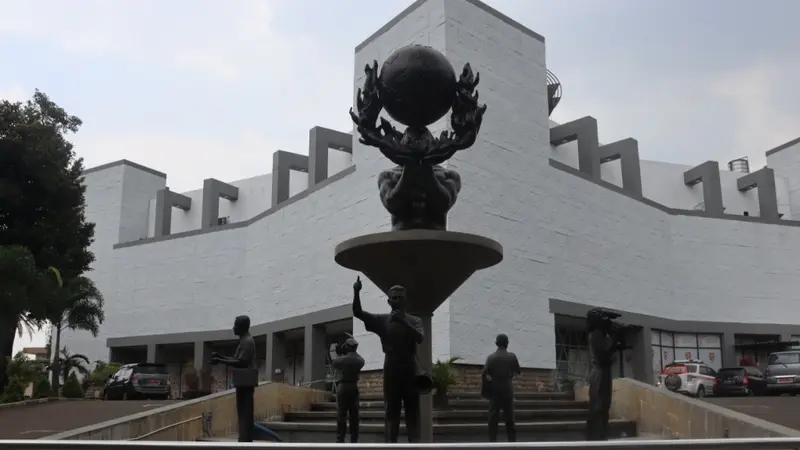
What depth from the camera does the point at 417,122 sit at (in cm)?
786

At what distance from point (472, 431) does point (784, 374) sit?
1616cm

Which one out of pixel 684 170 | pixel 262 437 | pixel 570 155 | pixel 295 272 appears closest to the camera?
pixel 262 437

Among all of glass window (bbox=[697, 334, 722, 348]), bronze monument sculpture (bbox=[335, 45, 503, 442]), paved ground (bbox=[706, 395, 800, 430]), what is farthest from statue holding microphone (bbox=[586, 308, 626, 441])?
glass window (bbox=[697, 334, 722, 348])

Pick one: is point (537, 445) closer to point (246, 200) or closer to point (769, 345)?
point (769, 345)

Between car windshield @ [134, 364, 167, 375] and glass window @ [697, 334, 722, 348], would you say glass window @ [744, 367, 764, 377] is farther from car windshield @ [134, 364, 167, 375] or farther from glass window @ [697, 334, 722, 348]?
car windshield @ [134, 364, 167, 375]

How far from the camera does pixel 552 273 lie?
24.6 meters

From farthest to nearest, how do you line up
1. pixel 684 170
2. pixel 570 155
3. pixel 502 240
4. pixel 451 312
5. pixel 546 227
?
pixel 684 170 < pixel 570 155 < pixel 546 227 < pixel 502 240 < pixel 451 312

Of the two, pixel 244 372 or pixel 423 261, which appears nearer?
pixel 423 261

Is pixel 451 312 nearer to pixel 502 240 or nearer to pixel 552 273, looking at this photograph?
pixel 502 240

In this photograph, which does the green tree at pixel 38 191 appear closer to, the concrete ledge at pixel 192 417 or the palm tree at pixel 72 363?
the concrete ledge at pixel 192 417

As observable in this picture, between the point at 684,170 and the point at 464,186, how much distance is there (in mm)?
17852

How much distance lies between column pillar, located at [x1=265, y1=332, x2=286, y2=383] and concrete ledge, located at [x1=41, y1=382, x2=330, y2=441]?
1229 centimetres

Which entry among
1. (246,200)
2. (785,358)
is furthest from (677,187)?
(246,200)

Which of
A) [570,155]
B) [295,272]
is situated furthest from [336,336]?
[570,155]
